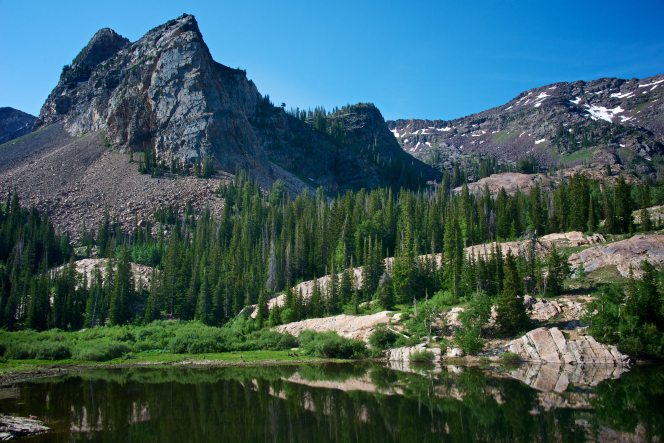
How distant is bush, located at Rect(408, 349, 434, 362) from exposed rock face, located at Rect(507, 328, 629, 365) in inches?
333

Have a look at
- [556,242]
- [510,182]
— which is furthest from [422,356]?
[510,182]

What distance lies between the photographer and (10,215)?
10825 cm

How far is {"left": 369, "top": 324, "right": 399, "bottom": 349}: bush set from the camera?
157 ft

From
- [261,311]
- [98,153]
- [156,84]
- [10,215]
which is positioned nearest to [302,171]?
[156,84]

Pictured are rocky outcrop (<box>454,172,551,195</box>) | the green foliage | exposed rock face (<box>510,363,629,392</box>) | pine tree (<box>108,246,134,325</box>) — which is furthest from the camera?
rocky outcrop (<box>454,172,551,195</box>)

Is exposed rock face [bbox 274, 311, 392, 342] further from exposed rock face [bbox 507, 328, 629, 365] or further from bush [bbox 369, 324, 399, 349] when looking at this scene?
exposed rock face [bbox 507, 328, 629, 365]

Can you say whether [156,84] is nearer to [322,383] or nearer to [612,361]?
[322,383]

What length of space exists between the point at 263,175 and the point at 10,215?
265 feet

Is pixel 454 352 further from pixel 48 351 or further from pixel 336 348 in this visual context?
pixel 48 351

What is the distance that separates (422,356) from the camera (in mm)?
44000

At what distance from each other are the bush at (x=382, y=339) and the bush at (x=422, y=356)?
4.12 m

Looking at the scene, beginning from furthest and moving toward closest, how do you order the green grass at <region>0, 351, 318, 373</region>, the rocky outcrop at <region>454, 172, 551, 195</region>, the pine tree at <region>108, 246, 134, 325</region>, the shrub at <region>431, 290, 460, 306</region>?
the rocky outcrop at <region>454, 172, 551, 195</region>
the pine tree at <region>108, 246, 134, 325</region>
the shrub at <region>431, 290, 460, 306</region>
the green grass at <region>0, 351, 318, 373</region>

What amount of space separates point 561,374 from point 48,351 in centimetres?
5646

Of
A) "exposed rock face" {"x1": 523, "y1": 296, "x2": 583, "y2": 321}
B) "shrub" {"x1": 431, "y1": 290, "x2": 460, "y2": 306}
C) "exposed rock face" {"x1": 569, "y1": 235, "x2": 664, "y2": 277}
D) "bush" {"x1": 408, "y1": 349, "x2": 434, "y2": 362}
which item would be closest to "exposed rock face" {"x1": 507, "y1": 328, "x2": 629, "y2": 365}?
"exposed rock face" {"x1": 523, "y1": 296, "x2": 583, "y2": 321}
